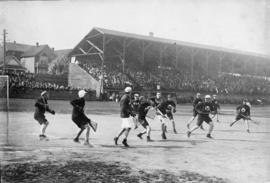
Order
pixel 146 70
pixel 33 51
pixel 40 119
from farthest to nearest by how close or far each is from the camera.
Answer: pixel 33 51, pixel 146 70, pixel 40 119

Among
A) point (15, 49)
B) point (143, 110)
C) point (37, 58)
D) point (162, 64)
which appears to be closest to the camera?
point (143, 110)

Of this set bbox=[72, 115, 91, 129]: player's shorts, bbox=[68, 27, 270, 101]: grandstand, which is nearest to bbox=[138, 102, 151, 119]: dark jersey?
bbox=[72, 115, 91, 129]: player's shorts

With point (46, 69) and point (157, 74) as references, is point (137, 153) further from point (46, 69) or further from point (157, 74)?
point (46, 69)

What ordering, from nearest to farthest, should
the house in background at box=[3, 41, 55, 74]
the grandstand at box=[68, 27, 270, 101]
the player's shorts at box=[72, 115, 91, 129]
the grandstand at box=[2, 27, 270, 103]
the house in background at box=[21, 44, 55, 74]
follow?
the player's shorts at box=[72, 115, 91, 129]
the grandstand at box=[2, 27, 270, 103]
the grandstand at box=[68, 27, 270, 101]
the house in background at box=[21, 44, 55, 74]
the house in background at box=[3, 41, 55, 74]

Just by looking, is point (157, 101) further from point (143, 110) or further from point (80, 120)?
point (80, 120)

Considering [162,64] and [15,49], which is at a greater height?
[15,49]

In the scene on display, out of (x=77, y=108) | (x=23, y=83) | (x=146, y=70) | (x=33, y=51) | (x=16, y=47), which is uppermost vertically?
(x=16, y=47)

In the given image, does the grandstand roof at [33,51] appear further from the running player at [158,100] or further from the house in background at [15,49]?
the running player at [158,100]

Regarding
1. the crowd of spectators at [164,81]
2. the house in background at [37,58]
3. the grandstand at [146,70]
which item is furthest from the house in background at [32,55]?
the crowd of spectators at [164,81]

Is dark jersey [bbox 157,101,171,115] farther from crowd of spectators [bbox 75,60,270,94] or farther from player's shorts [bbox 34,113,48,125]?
crowd of spectators [bbox 75,60,270,94]

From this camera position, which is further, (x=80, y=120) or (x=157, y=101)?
(x=157, y=101)

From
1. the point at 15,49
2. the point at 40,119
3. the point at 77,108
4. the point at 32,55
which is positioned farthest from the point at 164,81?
the point at 15,49

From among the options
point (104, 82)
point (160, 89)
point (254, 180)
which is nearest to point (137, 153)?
point (254, 180)

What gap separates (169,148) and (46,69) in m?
60.2
